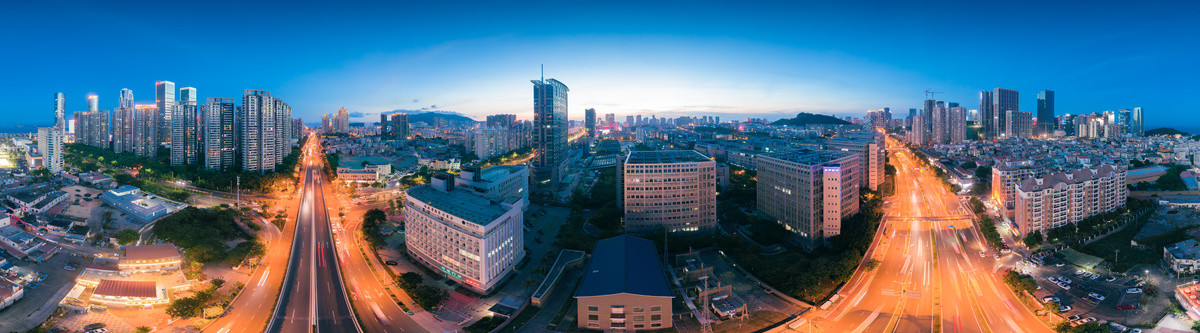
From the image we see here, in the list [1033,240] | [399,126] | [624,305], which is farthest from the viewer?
[399,126]

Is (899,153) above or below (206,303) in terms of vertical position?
above

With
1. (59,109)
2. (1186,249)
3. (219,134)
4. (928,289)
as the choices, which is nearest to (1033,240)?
(1186,249)

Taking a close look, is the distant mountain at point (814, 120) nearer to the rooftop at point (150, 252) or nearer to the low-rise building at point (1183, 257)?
the low-rise building at point (1183, 257)

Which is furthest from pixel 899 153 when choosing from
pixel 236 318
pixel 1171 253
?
pixel 236 318

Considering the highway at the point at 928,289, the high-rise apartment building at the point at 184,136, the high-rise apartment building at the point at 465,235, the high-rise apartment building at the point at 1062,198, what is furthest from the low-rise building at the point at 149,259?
the high-rise apartment building at the point at 1062,198

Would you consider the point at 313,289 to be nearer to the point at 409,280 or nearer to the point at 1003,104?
the point at 409,280

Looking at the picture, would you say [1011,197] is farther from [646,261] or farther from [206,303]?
[206,303]
